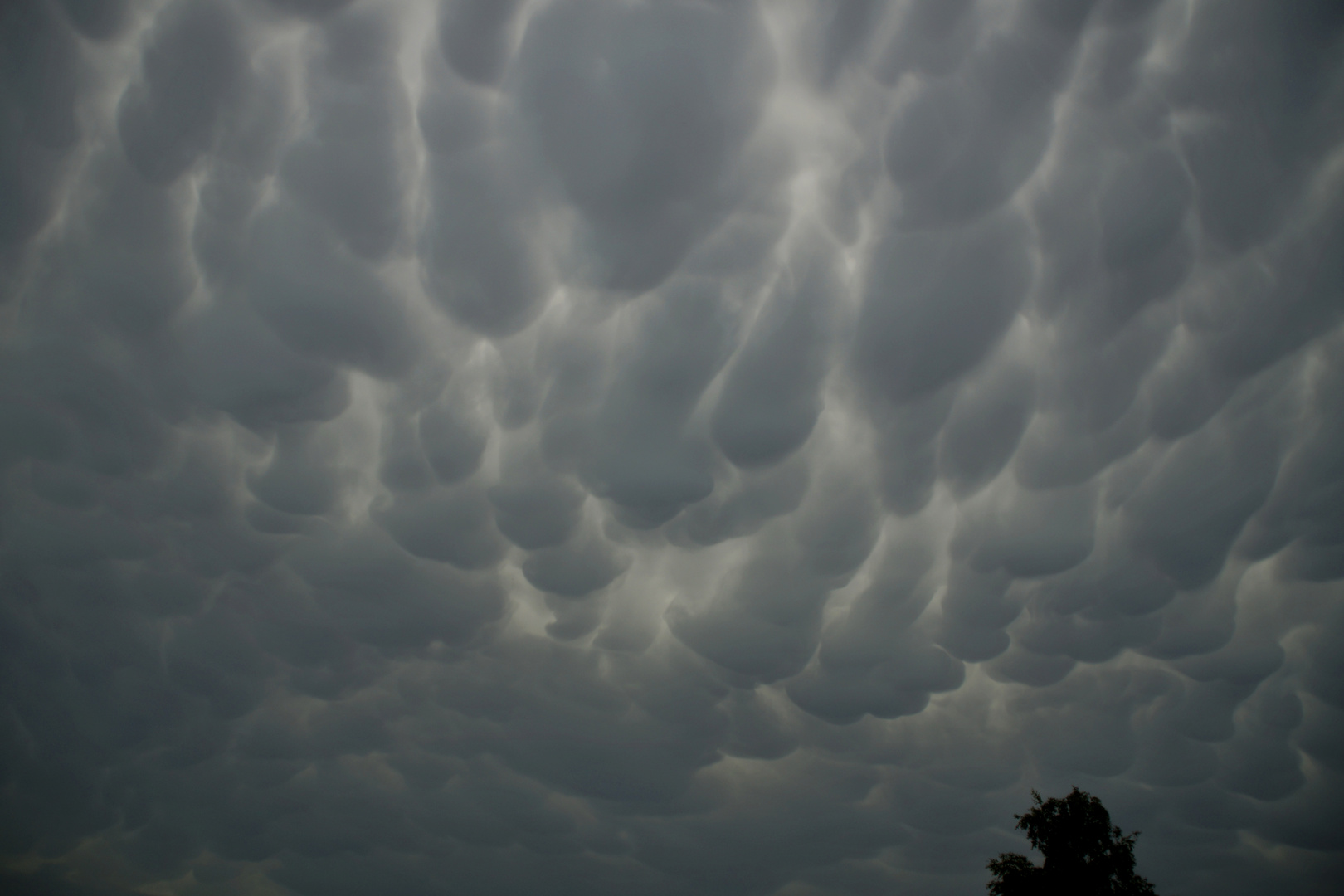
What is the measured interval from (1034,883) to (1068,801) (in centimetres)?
612

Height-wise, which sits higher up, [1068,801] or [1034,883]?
[1068,801]

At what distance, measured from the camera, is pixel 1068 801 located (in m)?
49.6

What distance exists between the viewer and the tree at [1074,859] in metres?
47.1

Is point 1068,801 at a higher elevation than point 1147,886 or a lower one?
higher

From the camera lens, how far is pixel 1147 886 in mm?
46906

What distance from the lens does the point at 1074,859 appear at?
4791cm

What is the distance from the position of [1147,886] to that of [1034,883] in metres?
7.32

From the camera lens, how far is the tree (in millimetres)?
47125

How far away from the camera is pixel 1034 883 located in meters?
47.5

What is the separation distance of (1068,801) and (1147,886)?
6.35 meters
